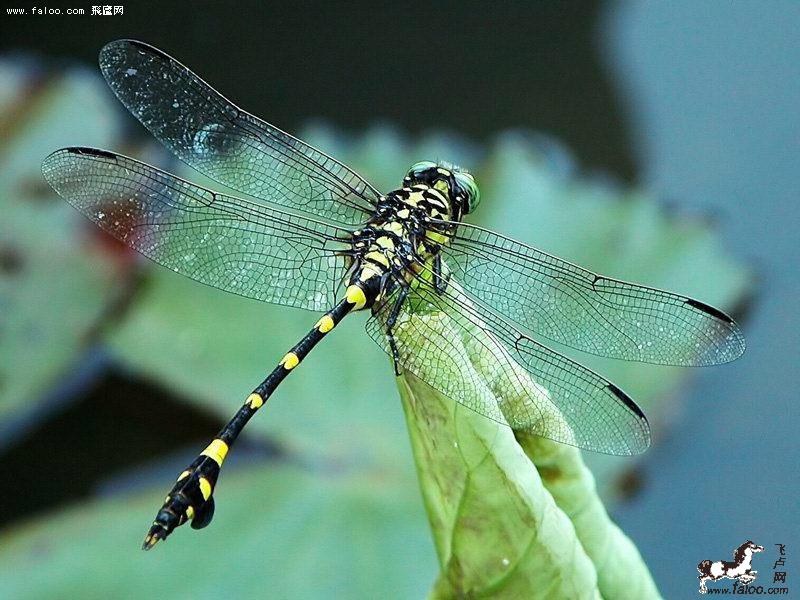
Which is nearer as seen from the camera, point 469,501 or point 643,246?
point 469,501

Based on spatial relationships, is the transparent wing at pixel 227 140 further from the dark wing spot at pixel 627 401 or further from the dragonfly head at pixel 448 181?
the dark wing spot at pixel 627 401

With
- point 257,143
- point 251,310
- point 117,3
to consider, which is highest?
point 117,3

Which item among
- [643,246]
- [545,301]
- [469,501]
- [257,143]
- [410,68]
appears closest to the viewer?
[469,501]

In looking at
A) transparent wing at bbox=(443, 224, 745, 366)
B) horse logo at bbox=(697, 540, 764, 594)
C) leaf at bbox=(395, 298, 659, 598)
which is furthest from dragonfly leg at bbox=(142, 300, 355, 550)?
horse logo at bbox=(697, 540, 764, 594)

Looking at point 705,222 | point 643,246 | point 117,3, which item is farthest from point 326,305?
point 117,3

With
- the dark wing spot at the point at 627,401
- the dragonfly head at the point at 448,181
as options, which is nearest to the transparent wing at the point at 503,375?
the dark wing spot at the point at 627,401

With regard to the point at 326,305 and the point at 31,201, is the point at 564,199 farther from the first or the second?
the point at 31,201

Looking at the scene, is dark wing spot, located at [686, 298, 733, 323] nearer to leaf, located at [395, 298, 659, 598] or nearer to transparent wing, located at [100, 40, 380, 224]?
leaf, located at [395, 298, 659, 598]

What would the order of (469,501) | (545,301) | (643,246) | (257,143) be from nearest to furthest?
(469,501) < (545,301) < (257,143) < (643,246)
